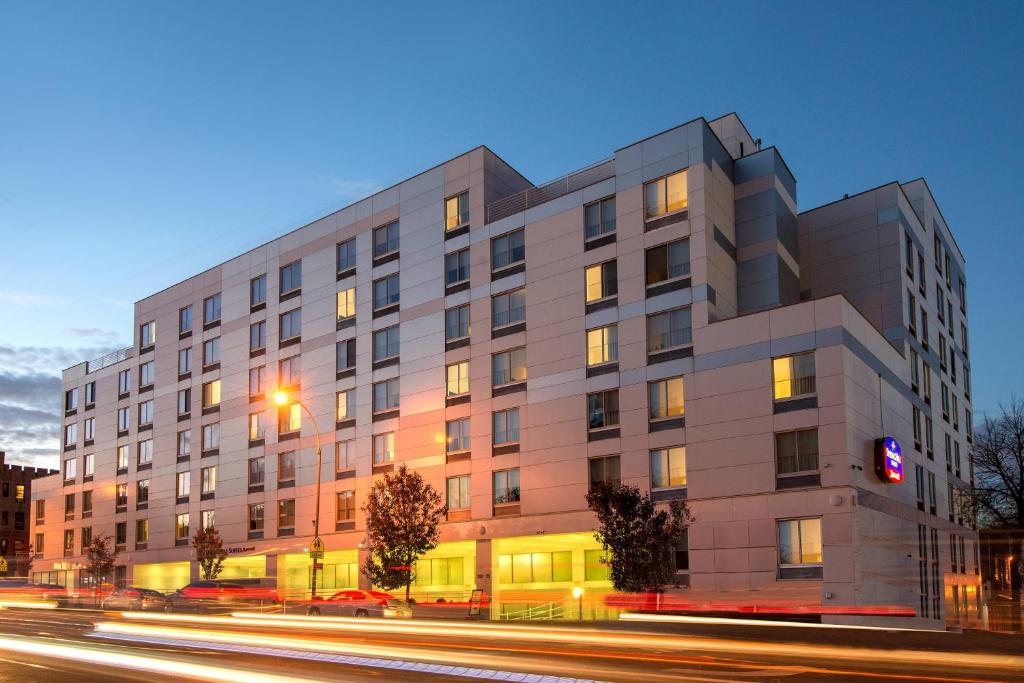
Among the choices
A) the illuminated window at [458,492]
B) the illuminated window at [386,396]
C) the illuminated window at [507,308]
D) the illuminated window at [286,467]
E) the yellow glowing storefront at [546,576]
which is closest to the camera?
the yellow glowing storefront at [546,576]

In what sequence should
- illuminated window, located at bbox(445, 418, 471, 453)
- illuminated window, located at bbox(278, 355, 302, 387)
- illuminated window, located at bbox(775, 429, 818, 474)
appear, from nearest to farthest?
illuminated window, located at bbox(775, 429, 818, 474) → illuminated window, located at bbox(445, 418, 471, 453) → illuminated window, located at bbox(278, 355, 302, 387)

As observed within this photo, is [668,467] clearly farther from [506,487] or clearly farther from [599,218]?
[599,218]

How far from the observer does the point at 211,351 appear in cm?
7512

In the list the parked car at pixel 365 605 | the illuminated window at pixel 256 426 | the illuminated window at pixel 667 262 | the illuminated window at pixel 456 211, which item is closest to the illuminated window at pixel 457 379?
the illuminated window at pixel 456 211

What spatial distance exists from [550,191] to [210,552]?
33.4 meters

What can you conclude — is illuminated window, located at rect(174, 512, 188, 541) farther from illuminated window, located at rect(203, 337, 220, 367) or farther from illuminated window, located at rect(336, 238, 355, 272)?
illuminated window, located at rect(336, 238, 355, 272)

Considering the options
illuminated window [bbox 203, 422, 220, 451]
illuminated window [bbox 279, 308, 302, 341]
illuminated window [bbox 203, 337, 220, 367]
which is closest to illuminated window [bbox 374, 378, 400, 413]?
illuminated window [bbox 279, 308, 302, 341]

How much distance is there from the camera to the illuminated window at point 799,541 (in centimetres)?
4331

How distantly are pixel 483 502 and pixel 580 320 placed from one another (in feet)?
36.6

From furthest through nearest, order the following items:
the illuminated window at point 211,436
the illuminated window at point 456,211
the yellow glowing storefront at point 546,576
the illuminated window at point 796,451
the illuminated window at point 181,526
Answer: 1. the illuminated window at point 181,526
2. the illuminated window at point 211,436
3. the illuminated window at point 456,211
4. the yellow glowing storefront at point 546,576
5. the illuminated window at point 796,451

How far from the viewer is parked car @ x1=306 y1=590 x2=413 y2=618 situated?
49.0 m

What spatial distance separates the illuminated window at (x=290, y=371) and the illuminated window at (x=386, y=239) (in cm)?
951

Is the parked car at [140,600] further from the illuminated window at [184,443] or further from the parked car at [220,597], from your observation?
the illuminated window at [184,443]

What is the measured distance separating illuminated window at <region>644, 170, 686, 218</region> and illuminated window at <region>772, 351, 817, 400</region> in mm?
9268
